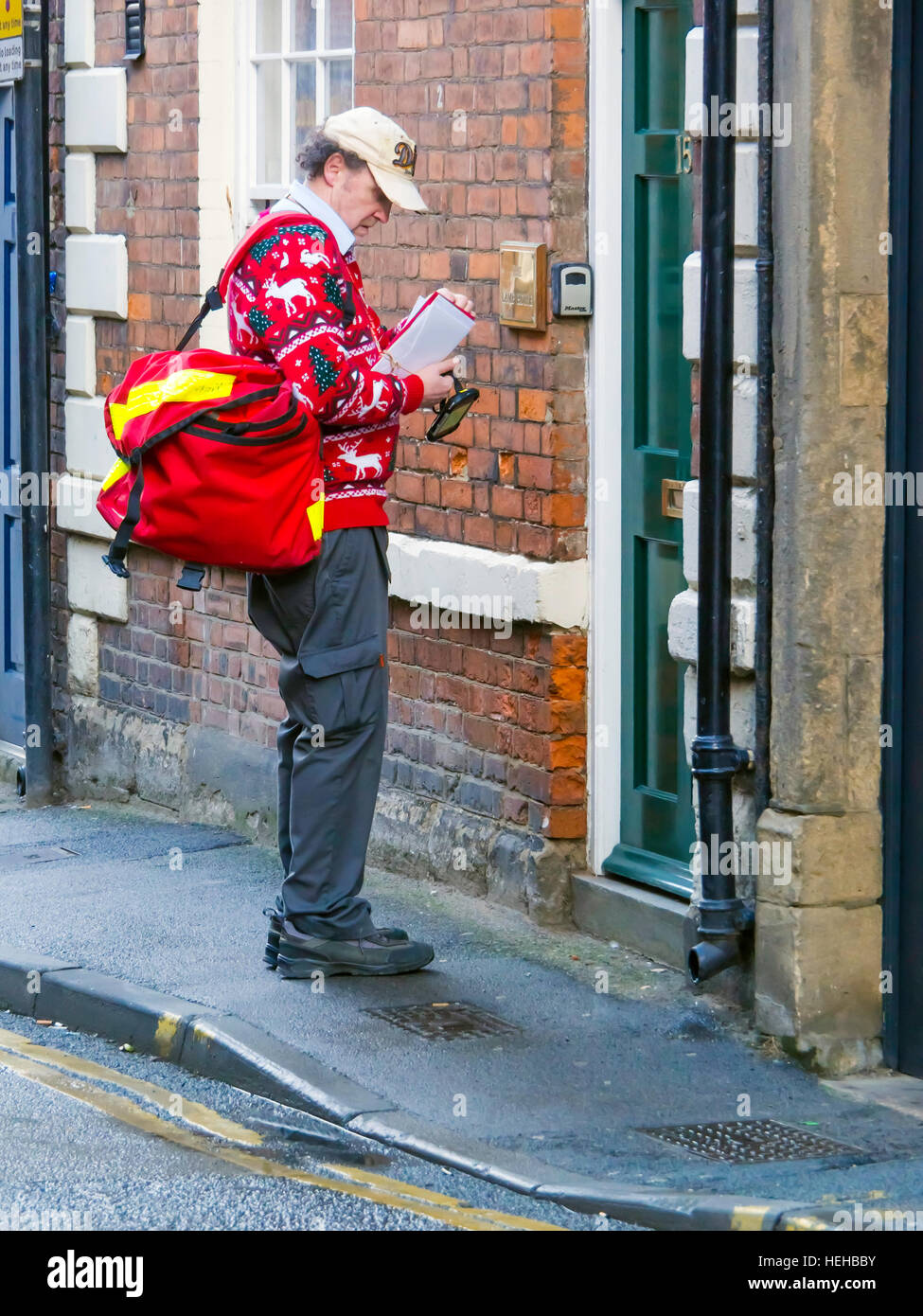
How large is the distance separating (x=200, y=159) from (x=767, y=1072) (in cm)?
464

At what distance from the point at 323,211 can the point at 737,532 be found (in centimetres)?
150

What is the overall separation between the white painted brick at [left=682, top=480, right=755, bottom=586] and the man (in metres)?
0.83

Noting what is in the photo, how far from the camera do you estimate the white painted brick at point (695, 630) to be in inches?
243

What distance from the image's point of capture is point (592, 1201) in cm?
512

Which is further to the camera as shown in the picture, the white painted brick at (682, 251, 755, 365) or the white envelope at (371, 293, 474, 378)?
the white envelope at (371, 293, 474, 378)

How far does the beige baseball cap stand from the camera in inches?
258

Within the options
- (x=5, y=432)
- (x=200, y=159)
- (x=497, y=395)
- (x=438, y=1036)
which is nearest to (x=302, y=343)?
(x=497, y=395)

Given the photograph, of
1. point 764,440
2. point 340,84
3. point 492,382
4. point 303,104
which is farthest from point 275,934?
point 303,104

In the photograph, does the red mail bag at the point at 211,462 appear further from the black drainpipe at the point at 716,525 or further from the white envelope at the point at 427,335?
the black drainpipe at the point at 716,525

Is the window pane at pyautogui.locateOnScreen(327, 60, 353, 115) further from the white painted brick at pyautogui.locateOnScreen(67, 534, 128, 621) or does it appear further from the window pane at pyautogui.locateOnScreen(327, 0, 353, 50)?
the white painted brick at pyautogui.locateOnScreen(67, 534, 128, 621)

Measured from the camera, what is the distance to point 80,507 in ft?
33.0

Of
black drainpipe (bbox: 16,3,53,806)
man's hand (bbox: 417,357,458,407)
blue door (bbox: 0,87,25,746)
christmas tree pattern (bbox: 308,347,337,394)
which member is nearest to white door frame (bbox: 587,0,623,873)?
man's hand (bbox: 417,357,458,407)

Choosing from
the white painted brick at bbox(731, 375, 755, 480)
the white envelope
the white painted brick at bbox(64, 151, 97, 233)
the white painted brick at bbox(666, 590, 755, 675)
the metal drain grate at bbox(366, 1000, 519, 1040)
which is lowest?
the metal drain grate at bbox(366, 1000, 519, 1040)

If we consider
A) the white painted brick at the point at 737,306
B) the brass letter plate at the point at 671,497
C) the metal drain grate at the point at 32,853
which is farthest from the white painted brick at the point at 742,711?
the metal drain grate at the point at 32,853
